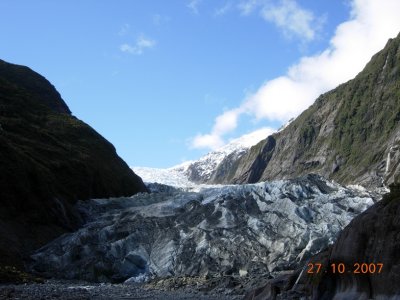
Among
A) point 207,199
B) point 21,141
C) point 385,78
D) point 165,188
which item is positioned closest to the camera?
point 207,199

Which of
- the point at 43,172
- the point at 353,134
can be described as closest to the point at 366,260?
the point at 43,172

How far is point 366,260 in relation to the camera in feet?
33.1

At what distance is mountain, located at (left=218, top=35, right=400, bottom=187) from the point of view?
324 feet

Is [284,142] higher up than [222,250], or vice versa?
[284,142]

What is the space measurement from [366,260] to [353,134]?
11255 centimetres

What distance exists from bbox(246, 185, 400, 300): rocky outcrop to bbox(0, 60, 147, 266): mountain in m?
21.9

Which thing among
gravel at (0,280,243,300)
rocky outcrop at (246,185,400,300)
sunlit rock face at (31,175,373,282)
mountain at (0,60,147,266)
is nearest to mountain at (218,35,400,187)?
sunlit rock face at (31,175,373,282)

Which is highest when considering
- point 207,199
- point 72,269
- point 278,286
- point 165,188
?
point 165,188

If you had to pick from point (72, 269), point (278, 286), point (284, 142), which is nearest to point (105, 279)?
point (72, 269)

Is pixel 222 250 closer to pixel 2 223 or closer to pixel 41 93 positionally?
pixel 2 223

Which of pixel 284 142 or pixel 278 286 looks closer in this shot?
pixel 278 286

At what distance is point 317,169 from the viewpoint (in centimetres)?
12512

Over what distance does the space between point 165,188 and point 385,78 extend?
6220 cm
